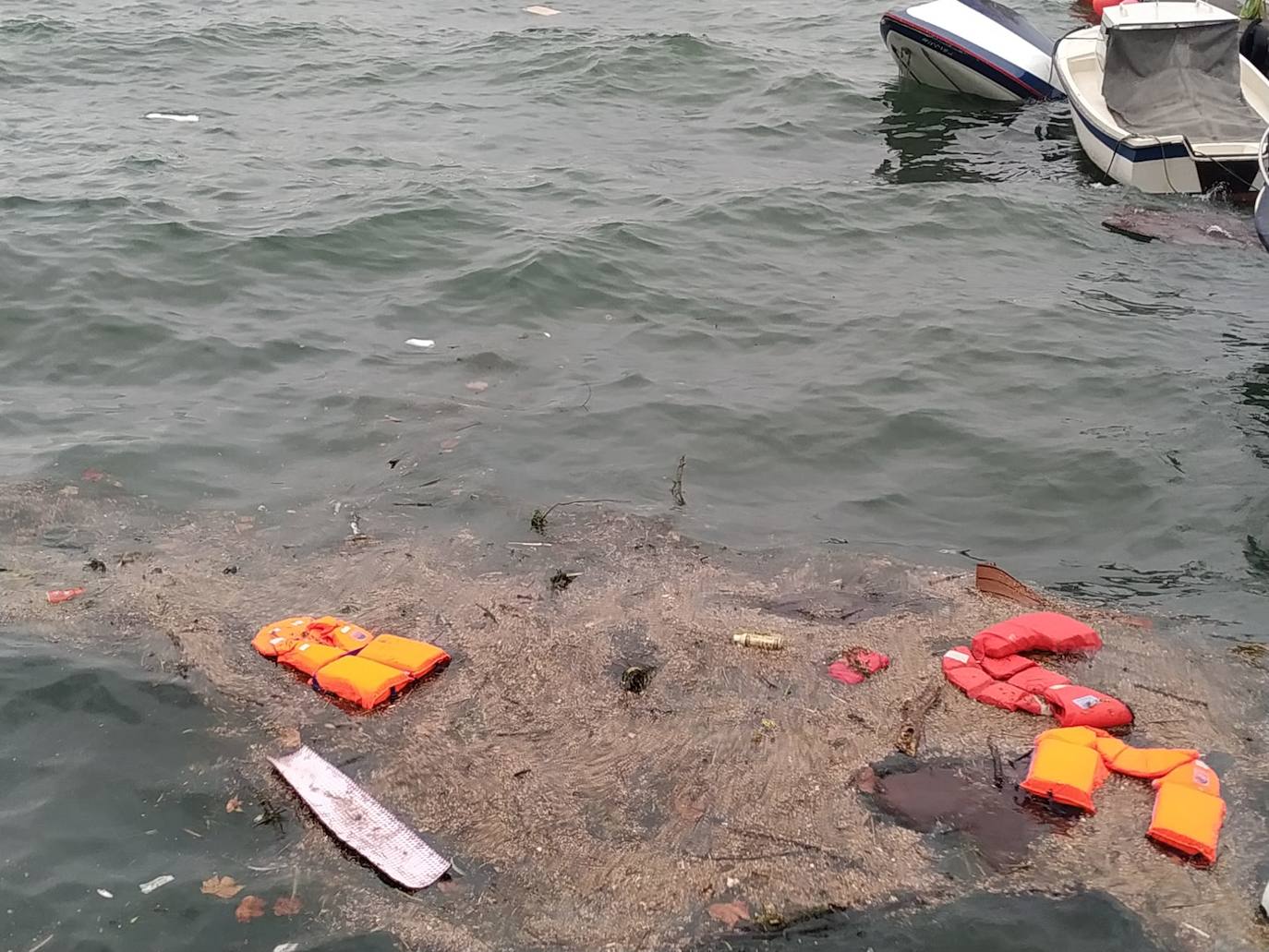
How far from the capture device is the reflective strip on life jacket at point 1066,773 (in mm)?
5035

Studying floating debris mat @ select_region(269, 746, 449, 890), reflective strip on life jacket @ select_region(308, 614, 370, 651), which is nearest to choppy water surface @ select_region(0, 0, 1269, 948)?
floating debris mat @ select_region(269, 746, 449, 890)

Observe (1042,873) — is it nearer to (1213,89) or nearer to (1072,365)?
(1072,365)

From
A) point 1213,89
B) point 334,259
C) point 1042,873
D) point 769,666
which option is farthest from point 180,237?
point 1213,89

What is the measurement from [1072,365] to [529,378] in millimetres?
4950

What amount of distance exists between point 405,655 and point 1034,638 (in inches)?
135

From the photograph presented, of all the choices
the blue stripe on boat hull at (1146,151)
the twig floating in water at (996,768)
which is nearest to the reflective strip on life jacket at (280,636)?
the twig floating in water at (996,768)

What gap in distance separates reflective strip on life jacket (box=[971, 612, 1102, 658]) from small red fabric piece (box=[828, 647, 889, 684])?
535 millimetres

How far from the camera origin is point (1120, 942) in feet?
14.7

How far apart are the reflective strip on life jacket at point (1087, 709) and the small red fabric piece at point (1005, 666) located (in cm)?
26

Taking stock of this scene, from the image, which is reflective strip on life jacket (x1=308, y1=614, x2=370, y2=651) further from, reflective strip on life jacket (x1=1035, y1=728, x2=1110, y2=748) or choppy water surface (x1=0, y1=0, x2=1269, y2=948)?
reflective strip on life jacket (x1=1035, y1=728, x2=1110, y2=748)

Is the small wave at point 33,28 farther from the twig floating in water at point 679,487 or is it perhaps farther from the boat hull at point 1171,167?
the boat hull at point 1171,167

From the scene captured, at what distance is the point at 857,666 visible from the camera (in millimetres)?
6141

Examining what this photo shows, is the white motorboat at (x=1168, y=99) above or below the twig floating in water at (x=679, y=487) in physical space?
above

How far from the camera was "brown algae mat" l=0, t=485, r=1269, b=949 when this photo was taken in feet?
15.5
